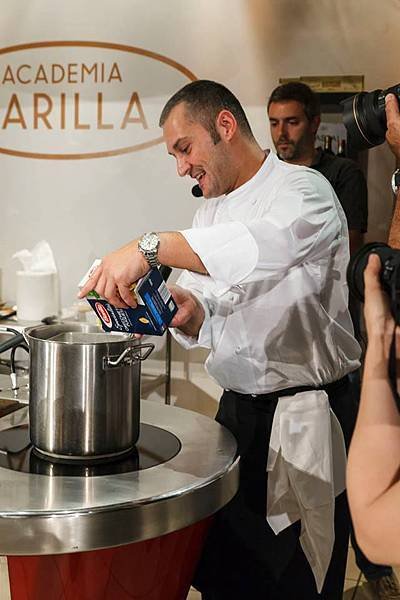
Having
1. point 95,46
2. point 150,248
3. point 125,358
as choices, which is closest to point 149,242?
point 150,248

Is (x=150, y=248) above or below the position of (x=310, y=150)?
below

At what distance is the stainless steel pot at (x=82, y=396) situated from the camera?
1473mm

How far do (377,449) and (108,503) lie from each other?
0.53 metres

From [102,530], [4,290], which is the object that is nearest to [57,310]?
[4,290]

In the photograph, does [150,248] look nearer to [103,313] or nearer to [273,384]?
[103,313]

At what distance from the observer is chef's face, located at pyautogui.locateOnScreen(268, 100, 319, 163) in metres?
3.38

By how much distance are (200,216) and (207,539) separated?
38.6 inches

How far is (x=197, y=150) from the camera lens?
2.12m

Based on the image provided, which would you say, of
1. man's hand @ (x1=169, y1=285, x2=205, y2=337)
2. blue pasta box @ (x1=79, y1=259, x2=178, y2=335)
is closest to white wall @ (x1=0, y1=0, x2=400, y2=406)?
man's hand @ (x1=169, y1=285, x2=205, y2=337)

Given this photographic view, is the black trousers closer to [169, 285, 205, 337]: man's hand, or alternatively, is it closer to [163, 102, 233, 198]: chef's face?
[169, 285, 205, 337]: man's hand

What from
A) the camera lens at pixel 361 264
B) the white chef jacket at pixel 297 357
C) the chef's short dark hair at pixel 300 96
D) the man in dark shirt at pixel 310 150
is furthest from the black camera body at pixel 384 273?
the chef's short dark hair at pixel 300 96

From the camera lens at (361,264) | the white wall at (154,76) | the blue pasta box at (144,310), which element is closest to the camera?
the camera lens at (361,264)

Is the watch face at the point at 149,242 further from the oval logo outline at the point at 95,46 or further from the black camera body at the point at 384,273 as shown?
the oval logo outline at the point at 95,46

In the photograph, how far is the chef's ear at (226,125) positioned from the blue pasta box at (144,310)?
2.15 feet
